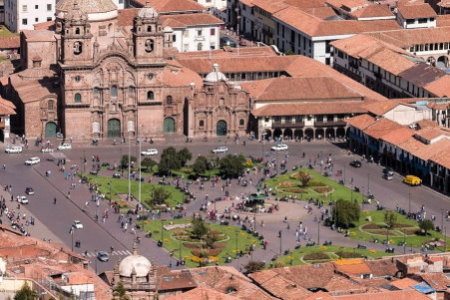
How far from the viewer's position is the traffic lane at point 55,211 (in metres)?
171

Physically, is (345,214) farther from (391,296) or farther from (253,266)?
(391,296)

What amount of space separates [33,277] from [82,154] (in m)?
68.3

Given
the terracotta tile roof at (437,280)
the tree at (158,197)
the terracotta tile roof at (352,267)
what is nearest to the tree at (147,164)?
the tree at (158,197)

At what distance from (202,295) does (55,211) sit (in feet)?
151

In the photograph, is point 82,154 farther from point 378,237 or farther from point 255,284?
point 255,284

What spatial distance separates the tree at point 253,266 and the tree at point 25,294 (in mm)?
29568

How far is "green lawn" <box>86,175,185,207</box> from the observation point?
7239 inches

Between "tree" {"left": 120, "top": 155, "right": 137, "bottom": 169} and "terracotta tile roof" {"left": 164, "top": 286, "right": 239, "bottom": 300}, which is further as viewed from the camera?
"tree" {"left": 120, "top": 155, "right": 137, "bottom": 169}

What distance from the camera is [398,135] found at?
Result: 196 m

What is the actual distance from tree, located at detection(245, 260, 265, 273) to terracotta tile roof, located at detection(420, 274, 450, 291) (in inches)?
525

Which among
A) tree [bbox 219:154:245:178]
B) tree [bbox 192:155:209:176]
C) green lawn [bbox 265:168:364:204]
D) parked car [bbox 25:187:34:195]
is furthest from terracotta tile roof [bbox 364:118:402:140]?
parked car [bbox 25:187:34:195]

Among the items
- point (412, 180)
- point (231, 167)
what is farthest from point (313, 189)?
point (412, 180)

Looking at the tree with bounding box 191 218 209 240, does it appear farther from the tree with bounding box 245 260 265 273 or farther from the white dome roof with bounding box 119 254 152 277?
the white dome roof with bounding box 119 254 152 277

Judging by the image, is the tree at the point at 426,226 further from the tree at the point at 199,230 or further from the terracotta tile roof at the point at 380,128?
the terracotta tile roof at the point at 380,128
